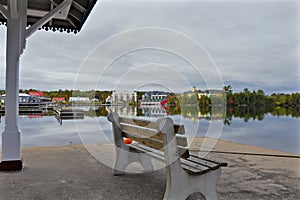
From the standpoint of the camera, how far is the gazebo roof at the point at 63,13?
3875mm

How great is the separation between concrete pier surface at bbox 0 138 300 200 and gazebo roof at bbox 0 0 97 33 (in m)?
2.42

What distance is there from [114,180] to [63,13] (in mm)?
3128

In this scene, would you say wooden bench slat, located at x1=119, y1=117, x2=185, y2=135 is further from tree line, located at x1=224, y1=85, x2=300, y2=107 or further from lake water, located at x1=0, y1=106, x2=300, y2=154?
tree line, located at x1=224, y1=85, x2=300, y2=107

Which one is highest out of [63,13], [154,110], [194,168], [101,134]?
[63,13]

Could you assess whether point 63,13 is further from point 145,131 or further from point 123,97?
point 145,131

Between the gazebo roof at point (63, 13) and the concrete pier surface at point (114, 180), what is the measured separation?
2418 millimetres

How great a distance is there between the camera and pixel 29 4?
154 inches

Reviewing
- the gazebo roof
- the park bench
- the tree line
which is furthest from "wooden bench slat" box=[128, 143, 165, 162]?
the tree line

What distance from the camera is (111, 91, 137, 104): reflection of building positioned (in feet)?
11.5

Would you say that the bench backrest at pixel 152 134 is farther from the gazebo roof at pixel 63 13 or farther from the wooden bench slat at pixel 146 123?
the gazebo roof at pixel 63 13

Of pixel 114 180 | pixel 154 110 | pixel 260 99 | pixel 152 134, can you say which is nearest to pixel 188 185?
pixel 152 134

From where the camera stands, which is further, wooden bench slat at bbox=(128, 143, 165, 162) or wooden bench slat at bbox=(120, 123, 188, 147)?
wooden bench slat at bbox=(128, 143, 165, 162)

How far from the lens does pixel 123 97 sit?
359 centimetres

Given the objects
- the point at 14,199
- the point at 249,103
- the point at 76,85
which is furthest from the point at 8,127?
the point at 249,103
